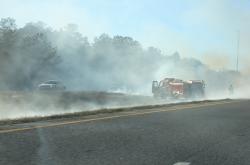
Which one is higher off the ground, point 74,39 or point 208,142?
point 74,39

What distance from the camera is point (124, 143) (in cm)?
1084

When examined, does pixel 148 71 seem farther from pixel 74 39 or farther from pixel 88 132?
pixel 88 132

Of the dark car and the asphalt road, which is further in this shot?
the dark car

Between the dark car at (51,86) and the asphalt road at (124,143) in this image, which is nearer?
the asphalt road at (124,143)

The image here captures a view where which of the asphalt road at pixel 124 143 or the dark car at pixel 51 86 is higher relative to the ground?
the dark car at pixel 51 86

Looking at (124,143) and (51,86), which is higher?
(51,86)

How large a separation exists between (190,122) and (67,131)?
4679 millimetres

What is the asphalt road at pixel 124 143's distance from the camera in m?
8.99

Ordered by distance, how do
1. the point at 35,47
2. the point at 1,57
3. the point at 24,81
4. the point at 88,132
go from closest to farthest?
the point at 88,132
the point at 1,57
the point at 24,81
the point at 35,47

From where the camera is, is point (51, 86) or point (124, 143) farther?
point (51, 86)

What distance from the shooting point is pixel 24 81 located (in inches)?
1852

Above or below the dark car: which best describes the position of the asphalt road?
below

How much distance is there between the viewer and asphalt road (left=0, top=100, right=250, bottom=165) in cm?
899

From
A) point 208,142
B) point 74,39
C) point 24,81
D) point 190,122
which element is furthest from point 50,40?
point 208,142
